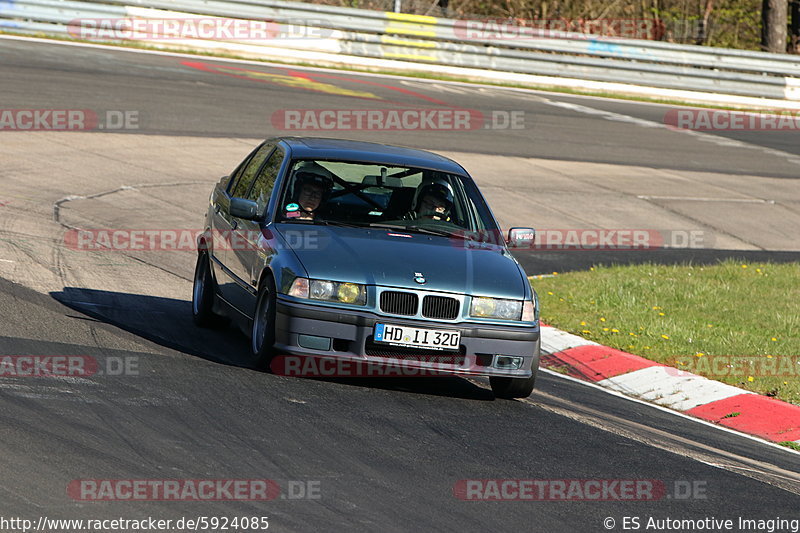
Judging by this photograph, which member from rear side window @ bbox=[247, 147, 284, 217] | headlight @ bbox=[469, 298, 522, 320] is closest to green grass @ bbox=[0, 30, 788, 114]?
rear side window @ bbox=[247, 147, 284, 217]

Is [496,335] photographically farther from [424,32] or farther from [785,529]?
[424,32]

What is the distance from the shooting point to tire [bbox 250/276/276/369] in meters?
7.66

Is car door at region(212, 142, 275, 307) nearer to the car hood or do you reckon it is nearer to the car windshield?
the car windshield

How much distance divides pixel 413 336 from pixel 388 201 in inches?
63.0

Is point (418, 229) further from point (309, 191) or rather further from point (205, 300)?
point (205, 300)

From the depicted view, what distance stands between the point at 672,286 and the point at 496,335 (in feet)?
19.9

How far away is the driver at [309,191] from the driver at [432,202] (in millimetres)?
641

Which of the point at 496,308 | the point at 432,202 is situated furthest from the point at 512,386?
the point at 432,202

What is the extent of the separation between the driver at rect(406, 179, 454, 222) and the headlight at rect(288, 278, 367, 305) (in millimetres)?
1341

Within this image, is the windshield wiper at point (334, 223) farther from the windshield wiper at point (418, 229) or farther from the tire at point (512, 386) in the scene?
the tire at point (512, 386)

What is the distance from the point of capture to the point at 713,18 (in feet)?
133

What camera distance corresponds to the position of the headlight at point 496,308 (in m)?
7.63

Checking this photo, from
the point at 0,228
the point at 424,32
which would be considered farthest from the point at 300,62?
the point at 0,228

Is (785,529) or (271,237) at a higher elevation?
(271,237)
